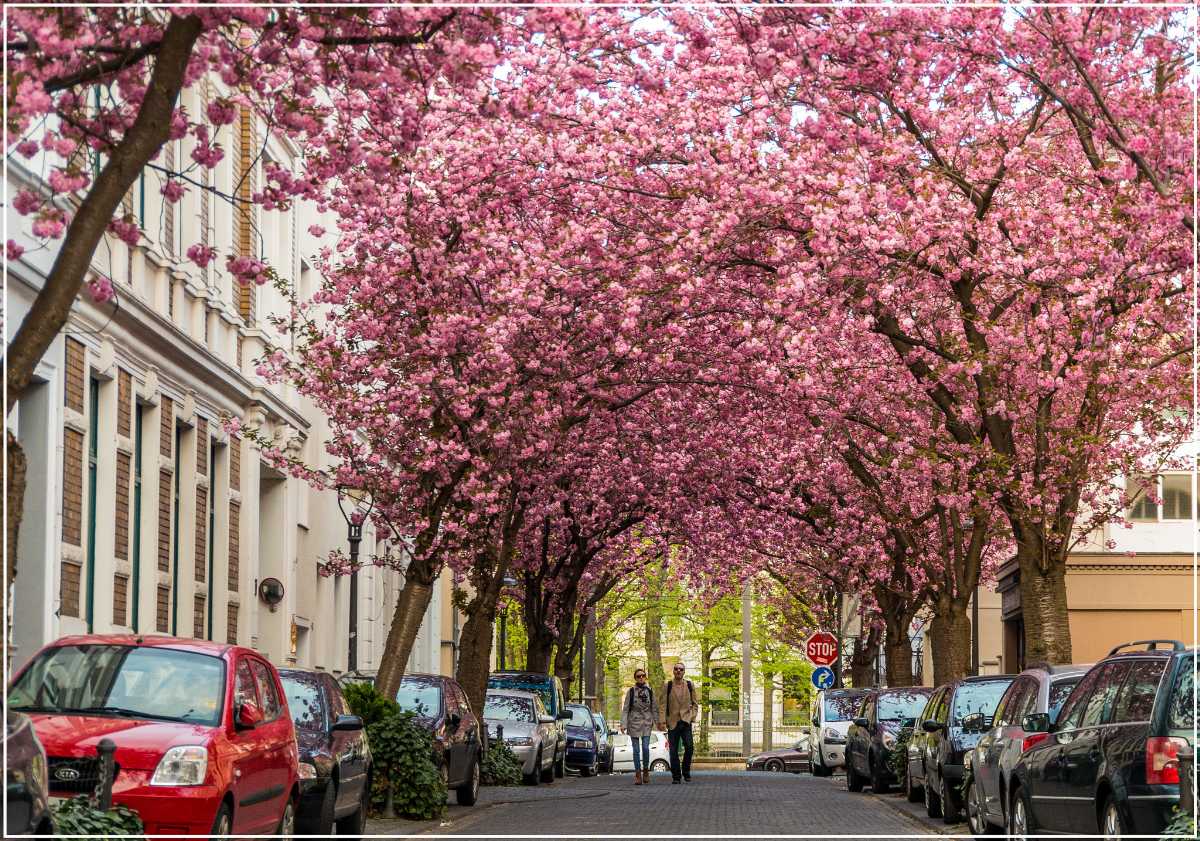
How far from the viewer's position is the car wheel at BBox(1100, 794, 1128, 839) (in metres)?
11.7

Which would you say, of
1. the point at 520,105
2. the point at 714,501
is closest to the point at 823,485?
the point at 714,501

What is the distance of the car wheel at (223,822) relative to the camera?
38.5ft

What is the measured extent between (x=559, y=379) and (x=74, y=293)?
15609 millimetres

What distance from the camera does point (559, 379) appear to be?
84.6 feet

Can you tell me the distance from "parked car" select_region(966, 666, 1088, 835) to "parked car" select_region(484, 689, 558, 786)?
1413 cm

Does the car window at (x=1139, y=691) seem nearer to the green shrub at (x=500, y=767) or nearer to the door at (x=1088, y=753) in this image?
the door at (x=1088, y=753)

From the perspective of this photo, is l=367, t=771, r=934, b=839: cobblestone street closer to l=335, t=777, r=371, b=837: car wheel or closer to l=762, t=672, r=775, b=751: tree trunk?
l=335, t=777, r=371, b=837: car wheel

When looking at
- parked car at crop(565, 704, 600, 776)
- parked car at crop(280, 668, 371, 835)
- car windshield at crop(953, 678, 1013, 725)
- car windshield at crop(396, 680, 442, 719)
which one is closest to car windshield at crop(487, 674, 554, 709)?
parked car at crop(565, 704, 600, 776)

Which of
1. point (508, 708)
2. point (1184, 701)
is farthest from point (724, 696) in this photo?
point (1184, 701)

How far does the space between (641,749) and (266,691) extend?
738 inches

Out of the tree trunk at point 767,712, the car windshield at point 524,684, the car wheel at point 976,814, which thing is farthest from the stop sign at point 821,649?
the tree trunk at point 767,712

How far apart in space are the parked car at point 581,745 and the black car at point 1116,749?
2717 centimetres

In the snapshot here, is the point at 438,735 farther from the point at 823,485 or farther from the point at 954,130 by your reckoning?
the point at 823,485

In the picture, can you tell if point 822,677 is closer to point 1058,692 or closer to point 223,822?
point 1058,692
